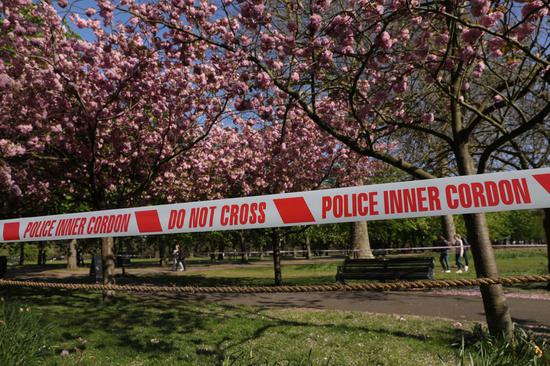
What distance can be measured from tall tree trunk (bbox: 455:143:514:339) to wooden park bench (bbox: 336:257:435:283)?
22.3 feet

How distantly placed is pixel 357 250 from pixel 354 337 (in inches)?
553

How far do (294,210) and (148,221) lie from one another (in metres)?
1.58

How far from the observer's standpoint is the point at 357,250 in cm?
1989

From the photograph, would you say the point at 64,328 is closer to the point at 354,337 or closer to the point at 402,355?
the point at 354,337

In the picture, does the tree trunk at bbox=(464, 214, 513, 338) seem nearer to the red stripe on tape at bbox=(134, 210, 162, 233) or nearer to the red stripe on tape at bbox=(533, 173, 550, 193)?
the red stripe on tape at bbox=(533, 173, 550, 193)

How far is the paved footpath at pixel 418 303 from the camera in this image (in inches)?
314

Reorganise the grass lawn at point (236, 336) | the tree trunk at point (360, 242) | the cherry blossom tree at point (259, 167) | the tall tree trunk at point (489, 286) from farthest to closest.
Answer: the tree trunk at point (360, 242), the cherry blossom tree at point (259, 167), the tall tree trunk at point (489, 286), the grass lawn at point (236, 336)

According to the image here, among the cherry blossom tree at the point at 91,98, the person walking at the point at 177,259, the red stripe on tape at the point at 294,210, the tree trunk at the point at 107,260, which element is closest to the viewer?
the red stripe on tape at the point at 294,210

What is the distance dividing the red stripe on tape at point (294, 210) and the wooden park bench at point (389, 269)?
32.0ft

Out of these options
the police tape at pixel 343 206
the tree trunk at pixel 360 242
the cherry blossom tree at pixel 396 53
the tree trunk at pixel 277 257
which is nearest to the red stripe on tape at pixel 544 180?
the police tape at pixel 343 206

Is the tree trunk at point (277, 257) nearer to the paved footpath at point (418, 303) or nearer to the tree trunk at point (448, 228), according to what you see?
the paved footpath at point (418, 303)

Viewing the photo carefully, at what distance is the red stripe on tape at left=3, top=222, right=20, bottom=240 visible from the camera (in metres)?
4.99

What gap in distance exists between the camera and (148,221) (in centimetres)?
413

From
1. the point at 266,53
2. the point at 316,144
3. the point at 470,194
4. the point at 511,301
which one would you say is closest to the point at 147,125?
the point at 266,53
